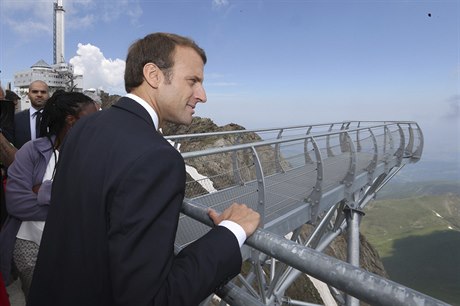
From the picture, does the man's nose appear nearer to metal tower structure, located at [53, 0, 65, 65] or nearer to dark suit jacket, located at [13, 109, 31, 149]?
dark suit jacket, located at [13, 109, 31, 149]

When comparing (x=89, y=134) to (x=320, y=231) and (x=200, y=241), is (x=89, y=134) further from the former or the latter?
(x=320, y=231)

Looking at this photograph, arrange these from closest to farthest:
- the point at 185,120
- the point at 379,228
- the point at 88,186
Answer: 1. the point at 88,186
2. the point at 185,120
3. the point at 379,228

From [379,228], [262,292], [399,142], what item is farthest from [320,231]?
[379,228]

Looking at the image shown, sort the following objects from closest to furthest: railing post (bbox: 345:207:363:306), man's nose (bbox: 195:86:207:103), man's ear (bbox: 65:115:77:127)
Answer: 1. man's nose (bbox: 195:86:207:103)
2. man's ear (bbox: 65:115:77:127)
3. railing post (bbox: 345:207:363:306)

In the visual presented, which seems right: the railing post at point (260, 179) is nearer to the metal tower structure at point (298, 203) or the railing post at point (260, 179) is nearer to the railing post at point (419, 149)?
the metal tower structure at point (298, 203)

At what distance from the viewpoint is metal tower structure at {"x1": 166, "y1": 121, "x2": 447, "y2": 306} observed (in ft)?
3.32

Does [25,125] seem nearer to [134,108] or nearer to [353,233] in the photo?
[134,108]

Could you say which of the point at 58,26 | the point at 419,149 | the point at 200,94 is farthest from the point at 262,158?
the point at 58,26

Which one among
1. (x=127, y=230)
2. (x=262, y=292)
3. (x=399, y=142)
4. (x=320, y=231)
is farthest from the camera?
(x=399, y=142)

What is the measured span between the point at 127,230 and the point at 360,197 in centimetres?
799

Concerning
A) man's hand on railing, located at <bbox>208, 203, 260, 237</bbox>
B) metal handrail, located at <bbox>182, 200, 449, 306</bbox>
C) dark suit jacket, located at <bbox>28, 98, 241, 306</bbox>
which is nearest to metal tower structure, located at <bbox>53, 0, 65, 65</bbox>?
dark suit jacket, located at <bbox>28, 98, 241, 306</bbox>

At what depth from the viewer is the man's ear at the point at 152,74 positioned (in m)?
1.56

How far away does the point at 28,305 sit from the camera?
149 centimetres

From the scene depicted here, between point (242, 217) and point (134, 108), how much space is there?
673 mm
